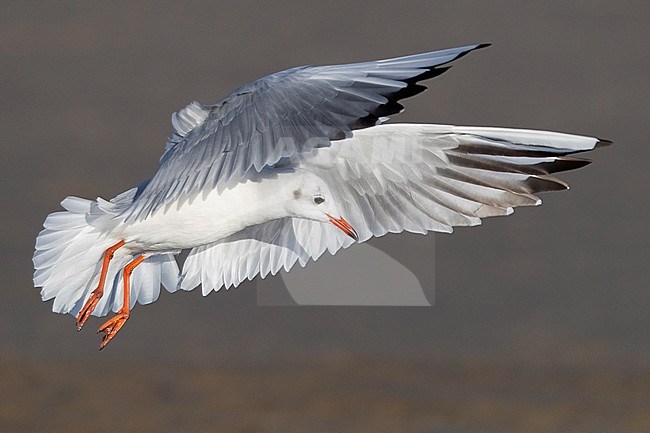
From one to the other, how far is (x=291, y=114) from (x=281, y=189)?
41 cm

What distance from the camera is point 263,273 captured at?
4.72 metres

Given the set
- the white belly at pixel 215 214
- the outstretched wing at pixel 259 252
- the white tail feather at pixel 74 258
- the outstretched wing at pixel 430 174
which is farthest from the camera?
the outstretched wing at pixel 259 252

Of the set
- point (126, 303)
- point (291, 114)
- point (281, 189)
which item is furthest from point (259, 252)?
point (291, 114)

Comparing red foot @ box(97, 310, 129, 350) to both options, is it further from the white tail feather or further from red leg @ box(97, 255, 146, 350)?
the white tail feather

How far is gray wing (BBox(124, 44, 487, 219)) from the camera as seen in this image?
12.4ft

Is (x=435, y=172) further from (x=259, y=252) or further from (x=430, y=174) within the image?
(x=259, y=252)

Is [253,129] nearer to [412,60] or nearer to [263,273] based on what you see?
[412,60]

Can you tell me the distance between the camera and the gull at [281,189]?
12.7 ft

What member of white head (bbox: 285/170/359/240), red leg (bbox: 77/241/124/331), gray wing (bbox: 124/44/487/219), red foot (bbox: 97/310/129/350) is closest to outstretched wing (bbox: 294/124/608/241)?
white head (bbox: 285/170/359/240)

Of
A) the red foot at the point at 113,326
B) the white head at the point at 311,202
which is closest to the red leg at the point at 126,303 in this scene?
the red foot at the point at 113,326

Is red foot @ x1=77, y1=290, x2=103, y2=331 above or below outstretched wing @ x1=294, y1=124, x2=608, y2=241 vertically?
below

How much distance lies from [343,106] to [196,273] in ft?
3.91

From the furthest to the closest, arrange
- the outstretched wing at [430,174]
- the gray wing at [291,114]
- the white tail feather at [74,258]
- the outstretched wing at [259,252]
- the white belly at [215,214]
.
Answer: the outstretched wing at [259,252]
the white tail feather at [74,258]
the outstretched wing at [430,174]
the white belly at [215,214]
the gray wing at [291,114]

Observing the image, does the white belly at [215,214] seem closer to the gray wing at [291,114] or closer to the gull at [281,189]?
the gull at [281,189]
